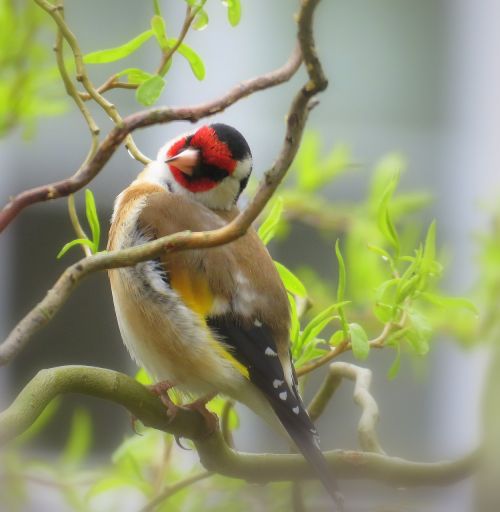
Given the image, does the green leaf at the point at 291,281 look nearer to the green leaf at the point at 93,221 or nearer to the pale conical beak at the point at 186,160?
the green leaf at the point at 93,221

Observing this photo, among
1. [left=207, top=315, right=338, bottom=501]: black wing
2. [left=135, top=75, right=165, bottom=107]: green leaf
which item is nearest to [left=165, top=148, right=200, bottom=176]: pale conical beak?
[left=207, top=315, right=338, bottom=501]: black wing

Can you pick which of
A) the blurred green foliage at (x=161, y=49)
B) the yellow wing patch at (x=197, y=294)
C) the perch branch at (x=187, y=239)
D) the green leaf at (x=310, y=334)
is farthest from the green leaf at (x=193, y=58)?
the yellow wing patch at (x=197, y=294)

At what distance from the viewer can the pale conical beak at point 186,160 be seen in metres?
1.81

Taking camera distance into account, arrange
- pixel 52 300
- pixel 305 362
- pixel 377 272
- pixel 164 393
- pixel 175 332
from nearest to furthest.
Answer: pixel 52 300 < pixel 305 362 < pixel 164 393 < pixel 175 332 < pixel 377 272

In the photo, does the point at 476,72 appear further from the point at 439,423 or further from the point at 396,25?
the point at 439,423

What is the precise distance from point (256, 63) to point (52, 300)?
4.57 meters

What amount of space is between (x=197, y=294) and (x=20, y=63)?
1.43 ft

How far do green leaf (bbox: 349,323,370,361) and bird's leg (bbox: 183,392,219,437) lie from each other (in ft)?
0.84

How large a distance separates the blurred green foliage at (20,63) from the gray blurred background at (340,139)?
2707 mm

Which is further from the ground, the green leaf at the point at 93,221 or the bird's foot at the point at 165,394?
the green leaf at the point at 93,221

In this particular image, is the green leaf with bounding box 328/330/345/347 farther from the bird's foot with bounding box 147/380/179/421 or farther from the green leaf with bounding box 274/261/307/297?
the bird's foot with bounding box 147/380/179/421

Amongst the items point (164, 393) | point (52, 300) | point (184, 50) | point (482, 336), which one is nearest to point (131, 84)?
point (184, 50)

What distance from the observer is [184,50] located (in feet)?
4.29

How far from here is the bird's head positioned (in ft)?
5.90
